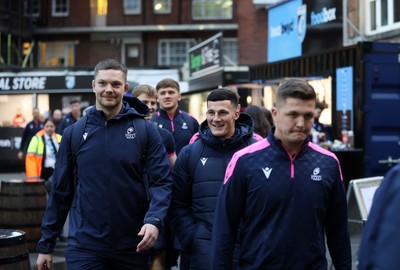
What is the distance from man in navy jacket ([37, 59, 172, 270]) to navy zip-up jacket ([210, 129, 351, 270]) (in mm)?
926

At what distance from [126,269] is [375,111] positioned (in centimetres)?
735

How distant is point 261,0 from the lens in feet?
115

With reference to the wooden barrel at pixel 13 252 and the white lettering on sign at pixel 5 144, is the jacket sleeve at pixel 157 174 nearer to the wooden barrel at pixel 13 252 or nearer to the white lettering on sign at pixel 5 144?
the wooden barrel at pixel 13 252

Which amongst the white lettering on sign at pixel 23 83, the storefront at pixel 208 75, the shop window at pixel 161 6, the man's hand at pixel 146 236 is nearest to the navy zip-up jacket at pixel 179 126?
the man's hand at pixel 146 236

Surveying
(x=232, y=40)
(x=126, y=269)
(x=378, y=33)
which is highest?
(x=232, y=40)

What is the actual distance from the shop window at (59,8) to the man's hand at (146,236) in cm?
4121

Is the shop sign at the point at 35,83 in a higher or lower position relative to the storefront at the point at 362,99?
higher

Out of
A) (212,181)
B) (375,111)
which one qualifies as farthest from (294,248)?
(375,111)

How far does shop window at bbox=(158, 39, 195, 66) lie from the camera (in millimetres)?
43906

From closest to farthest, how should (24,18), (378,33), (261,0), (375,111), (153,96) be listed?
(153,96)
(375,111)
(378,33)
(261,0)
(24,18)

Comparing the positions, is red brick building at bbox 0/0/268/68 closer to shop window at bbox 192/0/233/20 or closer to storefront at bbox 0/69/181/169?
shop window at bbox 192/0/233/20

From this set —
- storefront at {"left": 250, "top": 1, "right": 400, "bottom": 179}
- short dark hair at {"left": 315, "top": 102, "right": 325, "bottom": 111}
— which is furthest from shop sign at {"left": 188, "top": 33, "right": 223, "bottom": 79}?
short dark hair at {"left": 315, "top": 102, "right": 325, "bottom": 111}

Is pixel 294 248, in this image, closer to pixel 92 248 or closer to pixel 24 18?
pixel 92 248

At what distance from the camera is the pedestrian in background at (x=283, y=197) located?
12.5ft
